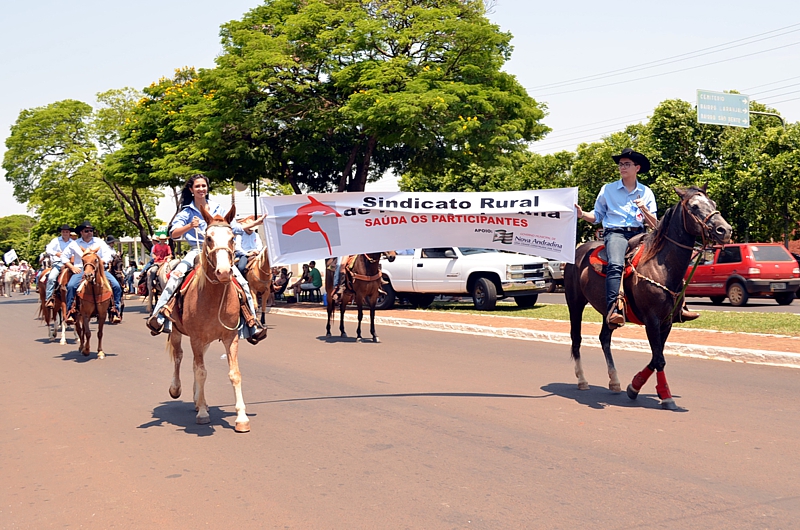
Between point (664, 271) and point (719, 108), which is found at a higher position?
point (719, 108)

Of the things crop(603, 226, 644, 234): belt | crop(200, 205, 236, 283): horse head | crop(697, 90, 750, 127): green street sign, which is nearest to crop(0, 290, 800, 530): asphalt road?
crop(200, 205, 236, 283): horse head

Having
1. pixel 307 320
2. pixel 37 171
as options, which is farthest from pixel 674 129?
pixel 37 171

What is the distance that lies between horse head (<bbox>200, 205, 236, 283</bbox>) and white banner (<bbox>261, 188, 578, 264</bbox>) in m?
1.74

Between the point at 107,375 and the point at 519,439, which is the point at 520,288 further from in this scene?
the point at 519,439

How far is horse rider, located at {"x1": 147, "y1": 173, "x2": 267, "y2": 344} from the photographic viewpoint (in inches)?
325

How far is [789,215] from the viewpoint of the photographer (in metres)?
34.0

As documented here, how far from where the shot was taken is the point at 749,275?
24.6 m

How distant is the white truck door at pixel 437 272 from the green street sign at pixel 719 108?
1313 cm

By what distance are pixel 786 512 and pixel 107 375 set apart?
32.4ft

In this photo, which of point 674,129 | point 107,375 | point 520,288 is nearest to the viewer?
point 107,375

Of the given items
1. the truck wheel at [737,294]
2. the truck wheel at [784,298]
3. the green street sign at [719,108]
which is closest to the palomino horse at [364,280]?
the truck wheel at [737,294]

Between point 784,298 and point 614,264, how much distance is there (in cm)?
1841

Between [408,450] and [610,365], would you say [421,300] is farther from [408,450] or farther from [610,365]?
→ [408,450]

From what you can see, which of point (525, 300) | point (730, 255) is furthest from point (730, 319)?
point (730, 255)
